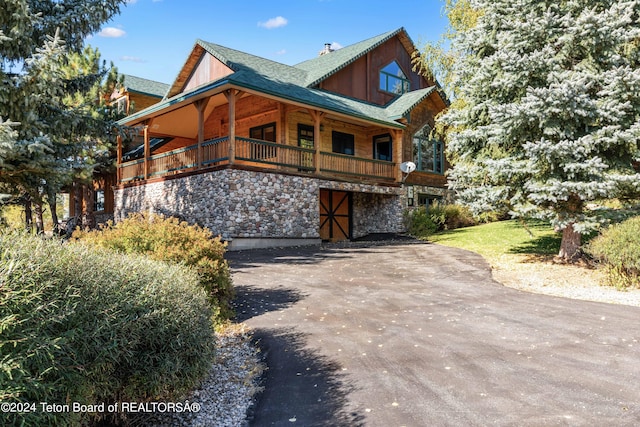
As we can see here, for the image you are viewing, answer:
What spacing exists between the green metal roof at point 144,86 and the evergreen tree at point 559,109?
768 inches

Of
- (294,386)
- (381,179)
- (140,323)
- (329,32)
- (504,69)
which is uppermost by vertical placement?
(329,32)

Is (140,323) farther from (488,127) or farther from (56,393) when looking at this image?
(488,127)

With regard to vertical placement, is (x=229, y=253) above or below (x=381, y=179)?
below

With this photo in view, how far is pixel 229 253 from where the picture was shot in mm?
15141

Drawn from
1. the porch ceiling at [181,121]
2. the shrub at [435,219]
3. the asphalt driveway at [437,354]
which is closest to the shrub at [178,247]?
the asphalt driveway at [437,354]

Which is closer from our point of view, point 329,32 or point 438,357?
point 438,357

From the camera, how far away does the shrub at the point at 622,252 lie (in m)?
9.46

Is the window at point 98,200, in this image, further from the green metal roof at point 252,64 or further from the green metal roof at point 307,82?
the green metal roof at point 252,64

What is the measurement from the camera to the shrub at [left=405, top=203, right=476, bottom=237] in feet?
70.5

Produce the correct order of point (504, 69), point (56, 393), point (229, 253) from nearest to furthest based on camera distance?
1. point (56, 393)
2. point (504, 69)
3. point (229, 253)

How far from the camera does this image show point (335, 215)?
72.7ft

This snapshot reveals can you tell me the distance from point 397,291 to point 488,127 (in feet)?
19.6

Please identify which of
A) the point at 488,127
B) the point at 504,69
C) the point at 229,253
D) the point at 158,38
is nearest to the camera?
the point at 504,69

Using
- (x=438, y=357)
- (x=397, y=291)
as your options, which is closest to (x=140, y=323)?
(x=438, y=357)
